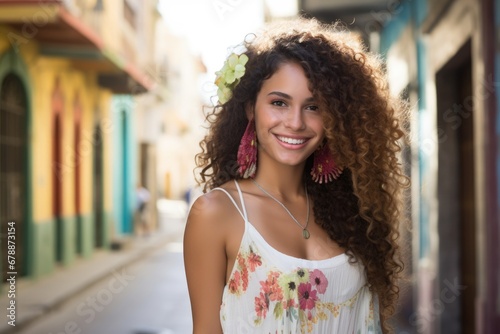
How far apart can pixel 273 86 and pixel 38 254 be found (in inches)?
428

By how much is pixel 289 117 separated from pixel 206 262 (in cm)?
49

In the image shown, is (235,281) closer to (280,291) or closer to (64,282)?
(280,291)

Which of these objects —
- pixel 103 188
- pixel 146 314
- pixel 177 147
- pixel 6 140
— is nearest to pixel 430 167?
pixel 146 314

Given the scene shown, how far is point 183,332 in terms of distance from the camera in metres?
8.16

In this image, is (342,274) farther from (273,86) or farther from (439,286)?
(439,286)

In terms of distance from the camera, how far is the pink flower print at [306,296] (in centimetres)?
222

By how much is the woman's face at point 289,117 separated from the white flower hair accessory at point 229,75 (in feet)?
0.33

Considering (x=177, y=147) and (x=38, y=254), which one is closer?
(x=38, y=254)

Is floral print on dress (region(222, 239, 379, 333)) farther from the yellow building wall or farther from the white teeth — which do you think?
the yellow building wall

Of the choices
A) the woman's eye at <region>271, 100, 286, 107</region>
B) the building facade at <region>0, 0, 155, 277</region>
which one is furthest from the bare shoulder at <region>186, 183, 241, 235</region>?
the building facade at <region>0, 0, 155, 277</region>

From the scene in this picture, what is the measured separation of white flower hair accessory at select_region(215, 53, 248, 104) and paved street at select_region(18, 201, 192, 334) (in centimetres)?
408

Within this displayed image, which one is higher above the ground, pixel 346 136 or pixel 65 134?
pixel 65 134

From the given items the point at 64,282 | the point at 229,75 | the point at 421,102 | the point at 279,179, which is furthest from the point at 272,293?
the point at 64,282

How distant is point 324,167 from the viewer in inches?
101
